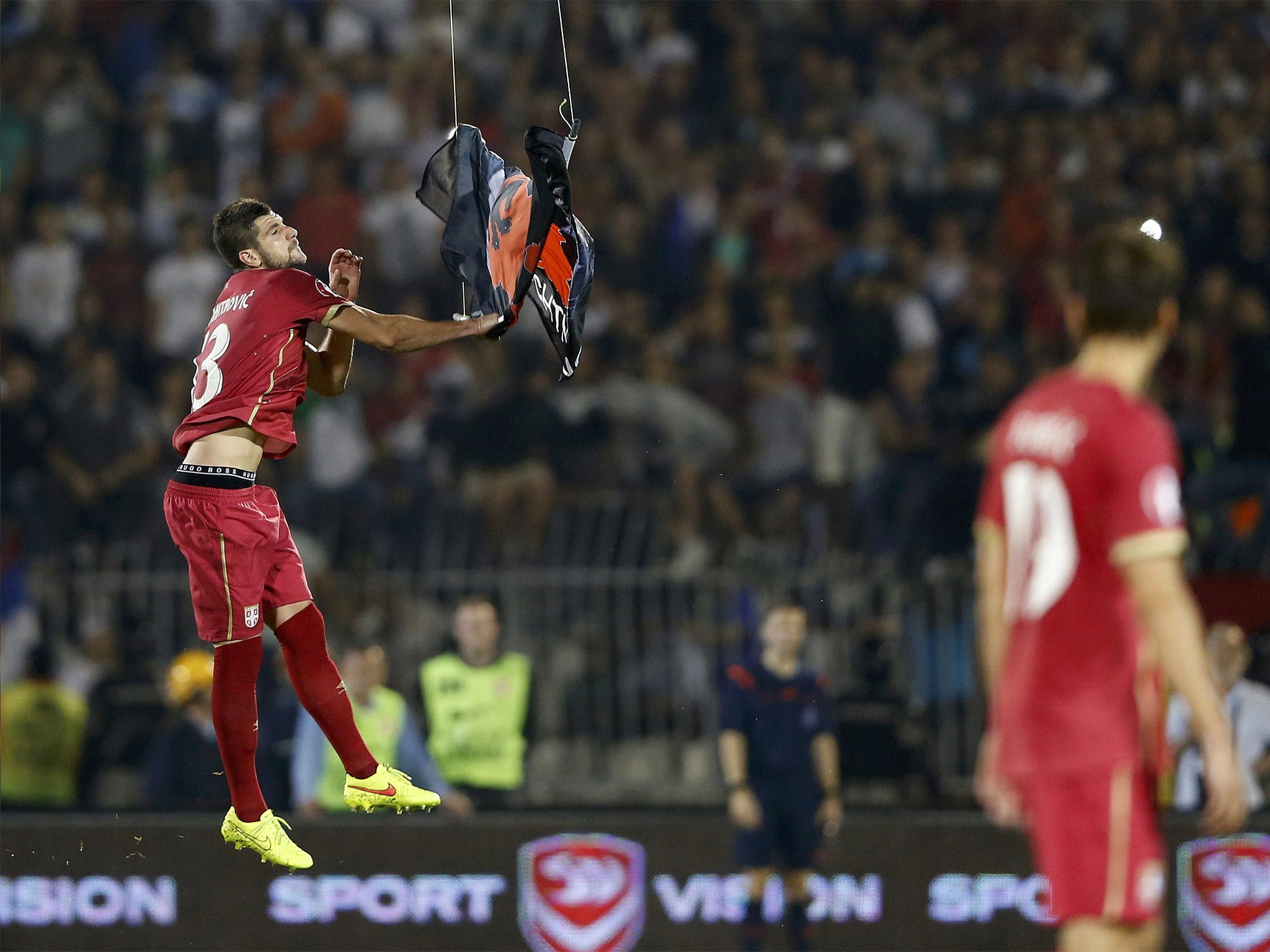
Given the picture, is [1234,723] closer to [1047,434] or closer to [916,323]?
[916,323]

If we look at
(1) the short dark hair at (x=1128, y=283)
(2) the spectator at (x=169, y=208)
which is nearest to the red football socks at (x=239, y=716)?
(1) the short dark hair at (x=1128, y=283)

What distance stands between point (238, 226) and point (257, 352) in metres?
0.48

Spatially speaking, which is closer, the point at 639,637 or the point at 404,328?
the point at 404,328

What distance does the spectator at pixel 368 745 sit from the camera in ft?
34.9

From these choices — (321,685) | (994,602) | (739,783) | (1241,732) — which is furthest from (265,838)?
(1241,732)

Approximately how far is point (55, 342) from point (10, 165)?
2.01m

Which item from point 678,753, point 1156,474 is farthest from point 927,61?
Result: point 1156,474


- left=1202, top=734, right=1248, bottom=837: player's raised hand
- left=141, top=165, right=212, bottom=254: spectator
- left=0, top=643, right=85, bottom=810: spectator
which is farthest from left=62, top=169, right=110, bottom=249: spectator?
left=1202, top=734, right=1248, bottom=837: player's raised hand

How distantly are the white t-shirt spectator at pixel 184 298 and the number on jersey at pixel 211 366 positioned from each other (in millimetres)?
7240

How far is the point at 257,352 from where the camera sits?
6.37 metres

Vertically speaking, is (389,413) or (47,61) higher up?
(47,61)

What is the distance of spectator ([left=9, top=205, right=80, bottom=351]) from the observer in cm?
1369

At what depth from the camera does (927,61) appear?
15062mm

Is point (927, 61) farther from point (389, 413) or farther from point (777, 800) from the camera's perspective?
point (777, 800)
